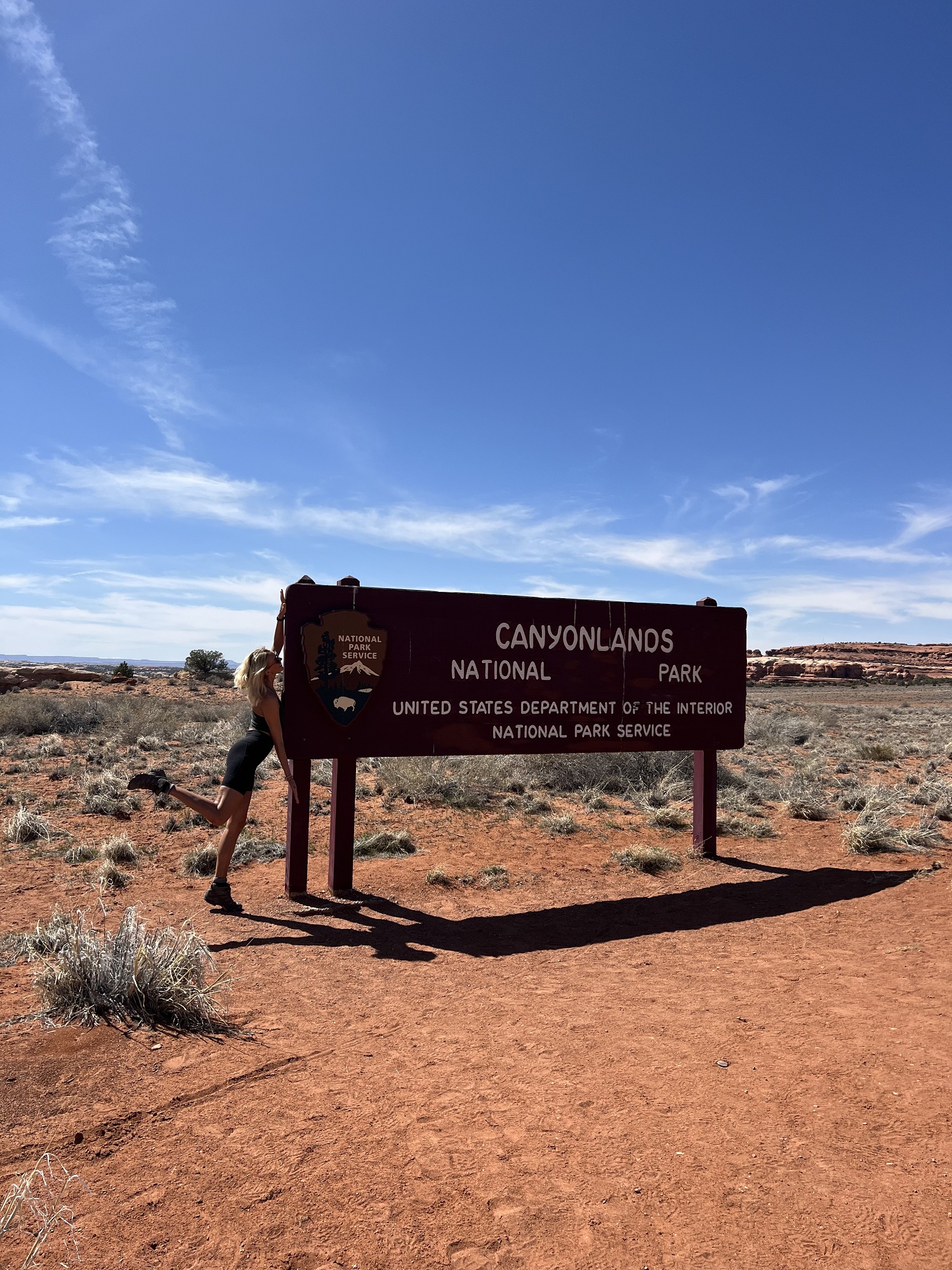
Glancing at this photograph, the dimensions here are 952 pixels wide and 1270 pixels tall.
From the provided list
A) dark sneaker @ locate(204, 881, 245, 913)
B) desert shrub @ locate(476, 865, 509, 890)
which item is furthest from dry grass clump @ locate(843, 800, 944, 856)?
dark sneaker @ locate(204, 881, 245, 913)

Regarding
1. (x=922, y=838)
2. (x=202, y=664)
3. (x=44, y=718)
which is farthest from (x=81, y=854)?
(x=202, y=664)

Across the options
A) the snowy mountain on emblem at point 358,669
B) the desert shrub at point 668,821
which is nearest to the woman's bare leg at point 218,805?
the snowy mountain on emblem at point 358,669

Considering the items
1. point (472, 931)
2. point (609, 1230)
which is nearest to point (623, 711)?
point (472, 931)

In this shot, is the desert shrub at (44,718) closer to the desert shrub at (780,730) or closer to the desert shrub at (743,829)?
the desert shrub at (743,829)

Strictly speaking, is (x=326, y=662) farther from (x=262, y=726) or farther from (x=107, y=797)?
(x=107, y=797)

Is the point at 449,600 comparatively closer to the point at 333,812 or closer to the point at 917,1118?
the point at 333,812

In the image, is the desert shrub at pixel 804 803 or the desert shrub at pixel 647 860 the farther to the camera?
the desert shrub at pixel 804 803

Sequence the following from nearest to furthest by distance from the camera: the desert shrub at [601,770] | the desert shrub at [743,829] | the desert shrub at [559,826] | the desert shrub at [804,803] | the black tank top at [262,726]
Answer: the black tank top at [262,726] → the desert shrub at [743,829] → the desert shrub at [559,826] → the desert shrub at [804,803] → the desert shrub at [601,770]

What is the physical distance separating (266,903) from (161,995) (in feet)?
9.00

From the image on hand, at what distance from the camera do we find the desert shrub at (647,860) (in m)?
8.26

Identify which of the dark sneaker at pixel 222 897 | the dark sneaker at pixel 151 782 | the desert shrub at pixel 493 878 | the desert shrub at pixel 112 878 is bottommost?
the desert shrub at pixel 493 878

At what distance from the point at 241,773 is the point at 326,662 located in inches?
45.2

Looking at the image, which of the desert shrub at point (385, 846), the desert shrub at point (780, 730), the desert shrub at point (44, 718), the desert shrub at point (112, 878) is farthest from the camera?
the desert shrub at point (780, 730)

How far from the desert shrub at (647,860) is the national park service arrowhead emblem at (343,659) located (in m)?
3.55
